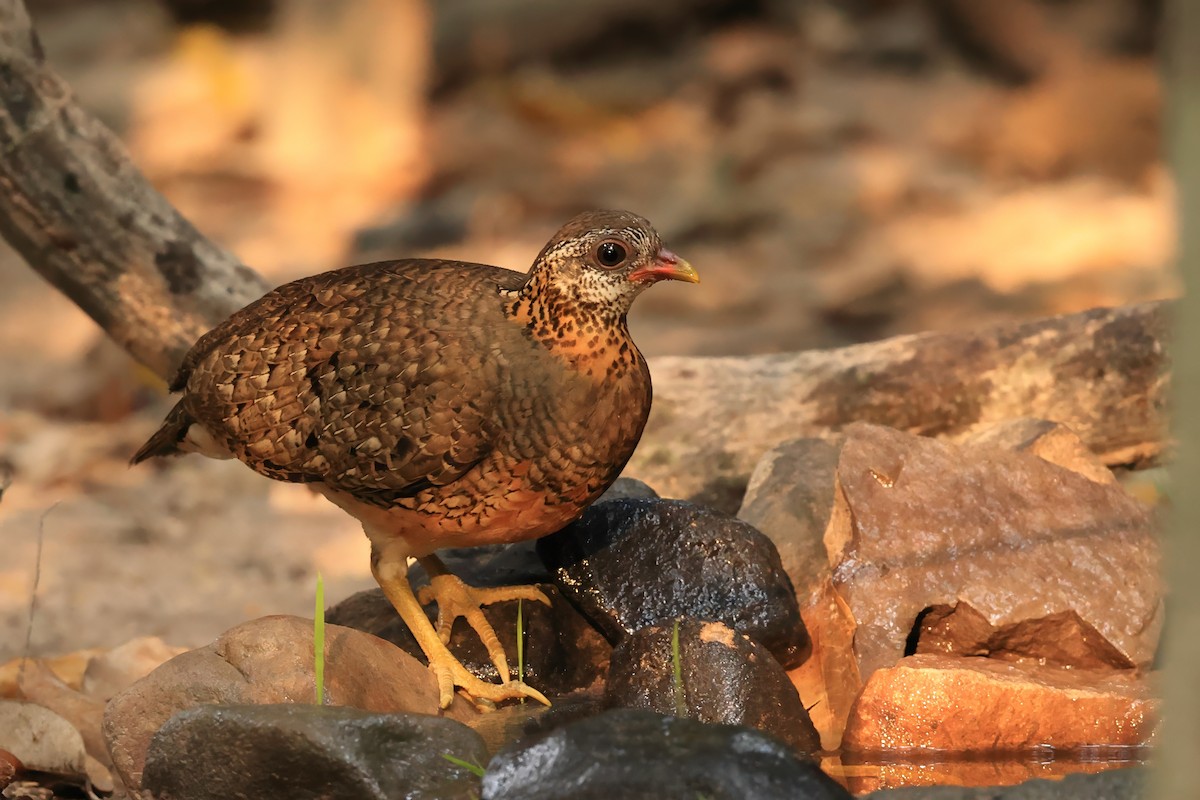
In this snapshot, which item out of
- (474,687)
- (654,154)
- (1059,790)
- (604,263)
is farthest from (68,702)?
(654,154)

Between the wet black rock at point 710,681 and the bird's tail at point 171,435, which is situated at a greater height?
the bird's tail at point 171,435

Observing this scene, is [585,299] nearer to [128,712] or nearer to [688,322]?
[128,712]

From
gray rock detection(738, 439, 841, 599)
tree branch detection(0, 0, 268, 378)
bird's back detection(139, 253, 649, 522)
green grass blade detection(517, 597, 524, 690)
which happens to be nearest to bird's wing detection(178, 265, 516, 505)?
bird's back detection(139, 253, 649, 522)

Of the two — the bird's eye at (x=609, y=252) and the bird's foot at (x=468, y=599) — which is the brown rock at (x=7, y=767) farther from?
the bird's eye at (x=609, y=252)

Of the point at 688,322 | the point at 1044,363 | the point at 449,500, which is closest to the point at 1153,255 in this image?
the point at 688,322

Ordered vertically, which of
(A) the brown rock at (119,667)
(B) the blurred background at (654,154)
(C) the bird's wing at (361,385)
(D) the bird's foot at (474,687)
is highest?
(B) the blurred background at (654,154)

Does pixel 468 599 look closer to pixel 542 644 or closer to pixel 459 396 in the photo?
pixel 542 644

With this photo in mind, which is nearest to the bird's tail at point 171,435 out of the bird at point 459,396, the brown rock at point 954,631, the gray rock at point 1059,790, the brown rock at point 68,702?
the bird at point 459,396
